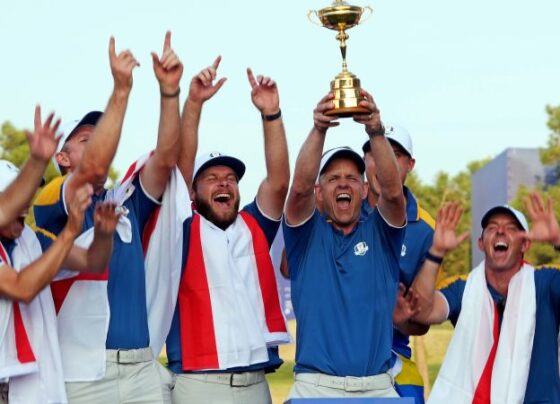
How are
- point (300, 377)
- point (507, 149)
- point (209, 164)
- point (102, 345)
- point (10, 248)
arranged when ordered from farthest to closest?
point (507, 149)
point (209, 164)
point (300, 377)
point (102, 345)
point (10, 248)

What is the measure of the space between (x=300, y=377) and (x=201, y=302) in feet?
2.69

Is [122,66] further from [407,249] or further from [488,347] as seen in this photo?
[488,347]

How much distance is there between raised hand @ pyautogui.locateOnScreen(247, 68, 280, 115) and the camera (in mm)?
7980

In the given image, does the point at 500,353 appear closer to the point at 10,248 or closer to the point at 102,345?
the point at 102,345

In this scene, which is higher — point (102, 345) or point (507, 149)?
point (507, 149)

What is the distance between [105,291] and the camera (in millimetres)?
7031

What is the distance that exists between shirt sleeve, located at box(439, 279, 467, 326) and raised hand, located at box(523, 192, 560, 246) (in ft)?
2.07

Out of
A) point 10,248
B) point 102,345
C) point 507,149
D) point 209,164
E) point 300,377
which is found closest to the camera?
point 10,248

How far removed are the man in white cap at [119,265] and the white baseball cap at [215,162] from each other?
59 centimetres

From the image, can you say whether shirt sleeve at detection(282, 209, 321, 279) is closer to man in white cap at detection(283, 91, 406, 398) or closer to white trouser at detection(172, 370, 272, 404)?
man in white cap at detection(283, 91, 406, 398)

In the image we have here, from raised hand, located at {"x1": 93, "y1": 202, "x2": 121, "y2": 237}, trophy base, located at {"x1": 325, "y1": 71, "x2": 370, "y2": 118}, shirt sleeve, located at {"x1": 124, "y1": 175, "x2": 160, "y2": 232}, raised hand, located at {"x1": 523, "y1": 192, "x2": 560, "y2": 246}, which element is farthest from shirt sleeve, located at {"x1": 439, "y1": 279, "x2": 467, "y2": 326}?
raised hand, located at {"x1": 93, "y1": 202, "x2": 121, "y2": 237}

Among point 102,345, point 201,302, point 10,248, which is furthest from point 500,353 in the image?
point 10,248

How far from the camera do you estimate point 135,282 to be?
7219mm

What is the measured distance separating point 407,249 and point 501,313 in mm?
840
